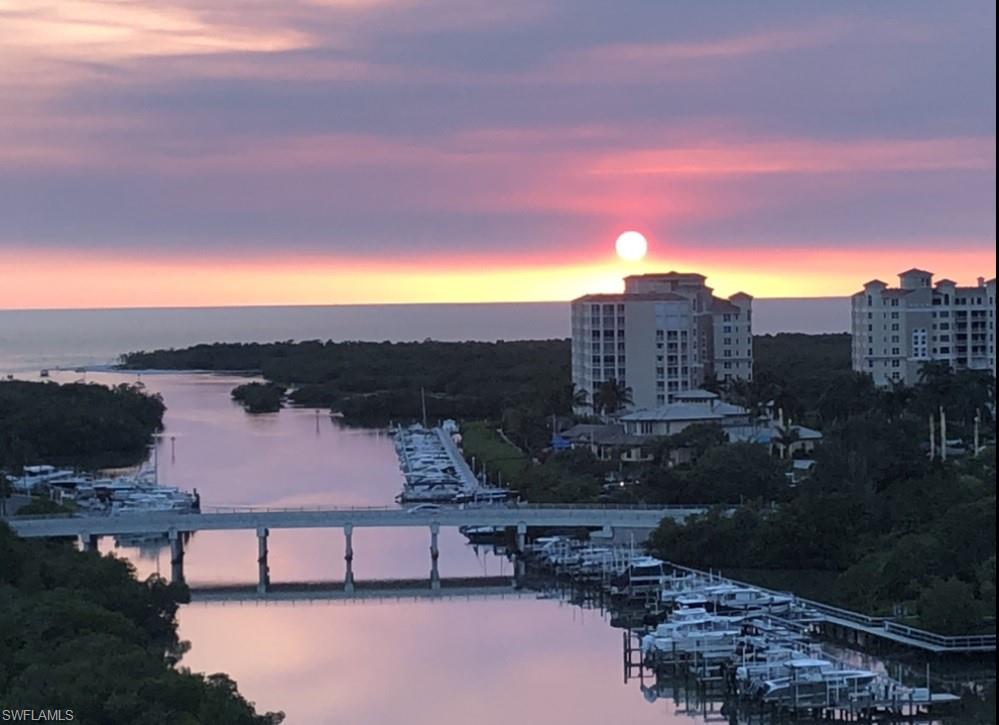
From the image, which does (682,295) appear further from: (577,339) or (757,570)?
(757,570)

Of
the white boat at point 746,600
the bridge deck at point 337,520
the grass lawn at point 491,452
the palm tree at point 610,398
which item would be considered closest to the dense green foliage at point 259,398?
the grass lawn at point 491,452

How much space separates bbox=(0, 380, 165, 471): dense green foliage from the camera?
6309 cm

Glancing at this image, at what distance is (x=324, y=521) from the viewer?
37.7m

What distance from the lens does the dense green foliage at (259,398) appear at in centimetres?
8631

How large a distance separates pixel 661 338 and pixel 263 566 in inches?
1102

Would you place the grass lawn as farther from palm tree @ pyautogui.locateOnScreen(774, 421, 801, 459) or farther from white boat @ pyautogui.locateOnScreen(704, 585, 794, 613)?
white boat @ pyautogui.locateOnScreen(704, 585, 794, 613)

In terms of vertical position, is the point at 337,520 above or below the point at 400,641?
above

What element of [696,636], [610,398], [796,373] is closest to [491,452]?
[610,398]

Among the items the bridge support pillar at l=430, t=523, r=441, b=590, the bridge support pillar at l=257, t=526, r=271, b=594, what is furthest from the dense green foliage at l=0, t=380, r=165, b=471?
the bridge support pillar at l=430, t=523, r=441, b=590

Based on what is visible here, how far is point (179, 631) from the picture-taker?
31812 mm

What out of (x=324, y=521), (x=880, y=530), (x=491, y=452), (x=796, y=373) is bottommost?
(x=880, y=530)

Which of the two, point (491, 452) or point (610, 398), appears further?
point (610, 398)

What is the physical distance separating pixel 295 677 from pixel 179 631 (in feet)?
12.3

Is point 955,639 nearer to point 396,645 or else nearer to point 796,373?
point 396,645
